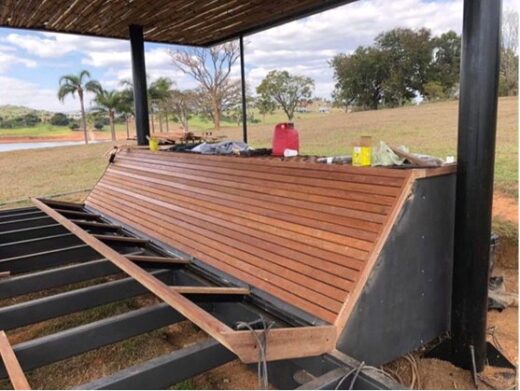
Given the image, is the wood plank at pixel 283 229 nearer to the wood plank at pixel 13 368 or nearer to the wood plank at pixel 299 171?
the wood plank at pixel 299 171

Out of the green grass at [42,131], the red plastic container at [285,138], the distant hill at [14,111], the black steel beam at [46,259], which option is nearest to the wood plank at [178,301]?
the black steel beam at [46,259]

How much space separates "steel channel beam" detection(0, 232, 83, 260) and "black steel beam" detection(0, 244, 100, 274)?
0.37 m

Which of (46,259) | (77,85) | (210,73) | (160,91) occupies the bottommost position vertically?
(46,259)

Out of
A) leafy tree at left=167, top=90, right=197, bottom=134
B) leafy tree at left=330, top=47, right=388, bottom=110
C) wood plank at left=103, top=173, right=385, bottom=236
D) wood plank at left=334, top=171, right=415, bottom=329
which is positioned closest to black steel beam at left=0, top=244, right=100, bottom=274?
wood plank at left=103, top=173, right=385, bottom=236

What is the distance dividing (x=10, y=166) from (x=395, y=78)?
1487 centimetres

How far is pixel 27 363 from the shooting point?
1915mm

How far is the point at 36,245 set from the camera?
3922 millimetres

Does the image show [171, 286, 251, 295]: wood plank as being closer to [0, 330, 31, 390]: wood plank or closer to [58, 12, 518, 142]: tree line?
[0, 330, 31, 390]: wood plank

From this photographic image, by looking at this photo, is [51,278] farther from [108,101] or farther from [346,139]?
[108,101]

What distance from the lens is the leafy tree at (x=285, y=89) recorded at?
Result: 12.0 metres

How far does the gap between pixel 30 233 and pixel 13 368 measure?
2976 millimetres

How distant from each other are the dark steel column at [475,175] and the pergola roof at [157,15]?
8.72 ft

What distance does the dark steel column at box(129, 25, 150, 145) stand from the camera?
547 centimetres

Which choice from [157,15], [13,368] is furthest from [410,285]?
[157,15]
